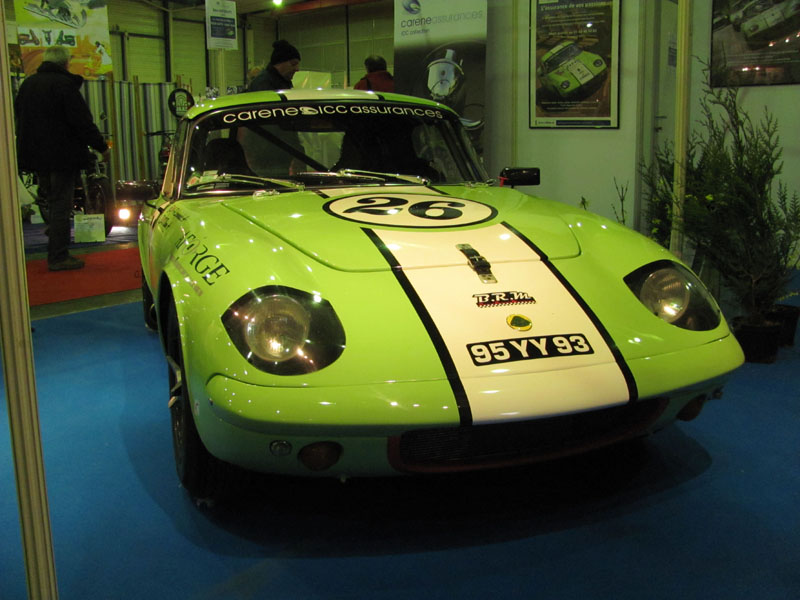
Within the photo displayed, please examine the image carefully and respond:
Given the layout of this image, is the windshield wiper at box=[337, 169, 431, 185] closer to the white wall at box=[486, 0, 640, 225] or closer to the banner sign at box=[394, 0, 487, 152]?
the white wall at box=[486, 0, 640, 225]

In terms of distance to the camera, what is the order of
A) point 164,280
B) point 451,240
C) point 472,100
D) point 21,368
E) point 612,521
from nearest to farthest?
point 21,368 < point 612,521 < point 451,240 < point 164,280 < point 472,100

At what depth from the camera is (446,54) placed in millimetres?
6859

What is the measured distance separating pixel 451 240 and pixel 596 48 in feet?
14.3

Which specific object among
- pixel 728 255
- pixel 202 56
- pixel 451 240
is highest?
pixel 202 56

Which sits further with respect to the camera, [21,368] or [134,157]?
[134,157]

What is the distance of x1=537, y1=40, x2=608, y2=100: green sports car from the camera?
20.4ft

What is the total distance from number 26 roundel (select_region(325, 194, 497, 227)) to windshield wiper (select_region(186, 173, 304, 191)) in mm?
369

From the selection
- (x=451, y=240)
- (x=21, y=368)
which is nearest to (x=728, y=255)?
(x=451, y=240)

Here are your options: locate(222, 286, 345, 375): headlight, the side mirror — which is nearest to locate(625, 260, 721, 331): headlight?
locate(222, 286, 345, 375): headlight

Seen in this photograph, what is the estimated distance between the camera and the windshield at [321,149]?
10.7 feet

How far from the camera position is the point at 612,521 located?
228 centimetres

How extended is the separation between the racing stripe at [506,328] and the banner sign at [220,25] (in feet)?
11.6

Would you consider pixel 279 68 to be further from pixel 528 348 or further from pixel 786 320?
pixel 528 348

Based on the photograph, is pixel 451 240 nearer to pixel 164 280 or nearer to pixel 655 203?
pixel 164 280
